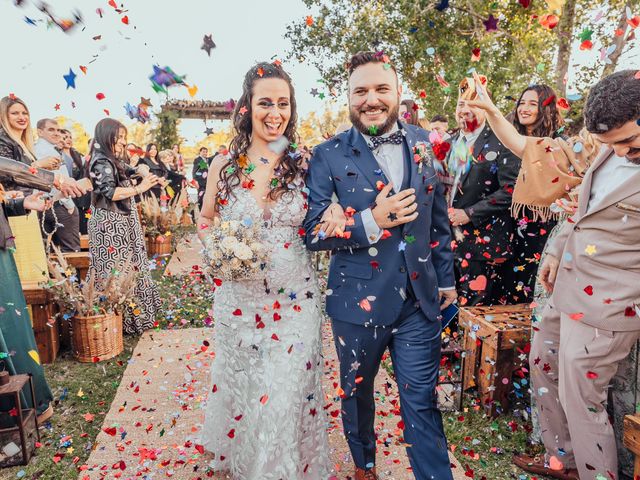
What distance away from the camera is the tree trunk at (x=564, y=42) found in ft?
29.2

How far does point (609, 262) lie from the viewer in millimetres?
2414

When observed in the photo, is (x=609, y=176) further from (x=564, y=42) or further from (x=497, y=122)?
(x=564, y=42)

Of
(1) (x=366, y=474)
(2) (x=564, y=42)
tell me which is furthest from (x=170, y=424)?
(2) (x=564, y=42)

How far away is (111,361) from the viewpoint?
4.78 m

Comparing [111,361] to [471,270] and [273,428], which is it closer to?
[273,428]

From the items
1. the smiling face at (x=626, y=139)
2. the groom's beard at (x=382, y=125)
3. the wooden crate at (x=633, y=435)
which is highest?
the groom's beard at (x=382, y=125)

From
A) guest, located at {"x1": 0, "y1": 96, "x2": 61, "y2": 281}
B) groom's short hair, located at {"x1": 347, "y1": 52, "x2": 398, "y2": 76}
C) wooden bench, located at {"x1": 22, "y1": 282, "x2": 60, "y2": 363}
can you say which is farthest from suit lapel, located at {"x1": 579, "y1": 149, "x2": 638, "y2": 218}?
wooden bench, located at {"x1": 22, "y1": 282, "x2": 60, "y2": 363}

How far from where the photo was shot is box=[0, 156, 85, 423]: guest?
3127mm

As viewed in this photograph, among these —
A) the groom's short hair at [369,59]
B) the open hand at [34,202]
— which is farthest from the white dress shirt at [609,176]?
the open hand at [34,202]

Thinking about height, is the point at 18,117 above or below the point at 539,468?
above

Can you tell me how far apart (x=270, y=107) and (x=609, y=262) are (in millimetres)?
1948

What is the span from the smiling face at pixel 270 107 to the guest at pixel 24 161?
8.02 feet

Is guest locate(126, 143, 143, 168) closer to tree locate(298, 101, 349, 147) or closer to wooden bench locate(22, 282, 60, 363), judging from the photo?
wooden bench locate(22, 282, 60, 363)

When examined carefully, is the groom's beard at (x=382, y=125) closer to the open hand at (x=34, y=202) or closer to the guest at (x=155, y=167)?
the open hand at (x=34, y=202)
